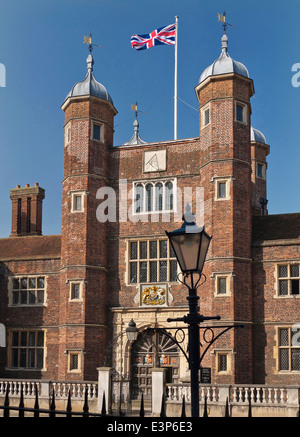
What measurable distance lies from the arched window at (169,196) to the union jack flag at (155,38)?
6657 mm

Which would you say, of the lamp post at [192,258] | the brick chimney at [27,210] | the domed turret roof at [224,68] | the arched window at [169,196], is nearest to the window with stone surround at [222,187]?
the arched window at [169,196]

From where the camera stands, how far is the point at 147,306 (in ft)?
73.1

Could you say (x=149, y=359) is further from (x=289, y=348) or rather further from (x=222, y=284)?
(x=289, y=348)

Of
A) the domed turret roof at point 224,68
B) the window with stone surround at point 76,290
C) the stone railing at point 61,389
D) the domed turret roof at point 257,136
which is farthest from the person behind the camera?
the domed turret roof at point 257,136

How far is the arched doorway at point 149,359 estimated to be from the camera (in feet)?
72.1

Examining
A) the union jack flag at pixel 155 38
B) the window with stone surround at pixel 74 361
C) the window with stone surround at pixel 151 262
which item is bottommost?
the window with stone surround at pixel 74 361

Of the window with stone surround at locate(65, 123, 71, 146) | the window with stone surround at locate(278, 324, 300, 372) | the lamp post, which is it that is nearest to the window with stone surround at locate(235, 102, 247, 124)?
the window with stone surround at locate(65, 123, 71, 146)

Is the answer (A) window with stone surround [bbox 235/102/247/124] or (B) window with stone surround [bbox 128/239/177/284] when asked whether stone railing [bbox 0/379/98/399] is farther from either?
(A) window with stone surround [bbox 235/102/247/124]

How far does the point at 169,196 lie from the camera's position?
22766mm

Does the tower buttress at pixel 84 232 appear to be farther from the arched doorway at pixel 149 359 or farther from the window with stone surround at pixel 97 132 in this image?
the arched doorway at pixel 149 359

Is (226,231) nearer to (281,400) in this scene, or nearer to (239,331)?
(239,331)

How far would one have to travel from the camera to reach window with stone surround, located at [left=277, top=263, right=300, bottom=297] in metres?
20.8

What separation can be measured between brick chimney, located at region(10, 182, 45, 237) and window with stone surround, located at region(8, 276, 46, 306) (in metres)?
5.04

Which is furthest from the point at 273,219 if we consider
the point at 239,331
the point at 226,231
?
the point at 239,331
